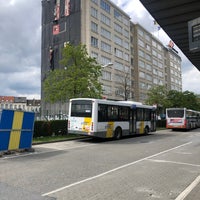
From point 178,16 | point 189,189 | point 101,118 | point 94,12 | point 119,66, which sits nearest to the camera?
point 189,189

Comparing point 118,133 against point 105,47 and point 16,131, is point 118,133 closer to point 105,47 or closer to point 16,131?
point 16,131

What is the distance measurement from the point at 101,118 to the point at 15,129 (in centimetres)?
787

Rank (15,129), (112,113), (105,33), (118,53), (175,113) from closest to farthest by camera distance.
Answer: (15,129) < (112,113) < (175,113) < (105,33) < (118,53)

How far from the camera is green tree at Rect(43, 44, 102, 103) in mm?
24891

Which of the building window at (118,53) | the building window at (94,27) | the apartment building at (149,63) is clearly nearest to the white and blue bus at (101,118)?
the building window at (94,27)

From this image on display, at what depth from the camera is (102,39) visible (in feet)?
214

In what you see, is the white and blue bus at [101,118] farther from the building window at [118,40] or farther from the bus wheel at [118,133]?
the building window at [118,40]

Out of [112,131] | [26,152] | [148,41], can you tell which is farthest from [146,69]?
[26,152]

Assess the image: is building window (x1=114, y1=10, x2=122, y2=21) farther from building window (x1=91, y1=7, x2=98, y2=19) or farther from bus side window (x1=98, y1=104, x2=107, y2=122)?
bus side window (x1=98, y1=104, x2=107, y2=122)

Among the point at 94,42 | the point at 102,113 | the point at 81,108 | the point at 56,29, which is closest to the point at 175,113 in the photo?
the point at 102,113

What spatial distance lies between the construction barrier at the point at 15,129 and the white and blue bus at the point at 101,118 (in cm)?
591

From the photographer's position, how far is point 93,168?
9.51 metres

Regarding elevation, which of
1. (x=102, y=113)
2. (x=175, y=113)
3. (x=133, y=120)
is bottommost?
→ (x=133, y=120)

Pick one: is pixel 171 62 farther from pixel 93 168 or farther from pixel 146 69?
pixel 93 168
